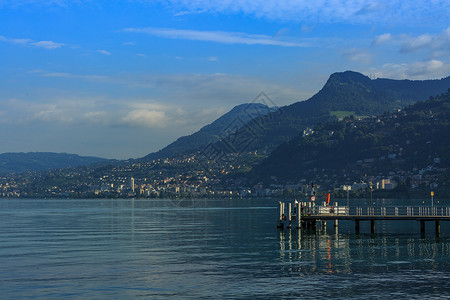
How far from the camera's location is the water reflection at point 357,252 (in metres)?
41.6

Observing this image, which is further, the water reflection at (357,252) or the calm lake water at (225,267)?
the water reflection at (357,252)

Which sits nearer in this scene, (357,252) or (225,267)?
(225,267)

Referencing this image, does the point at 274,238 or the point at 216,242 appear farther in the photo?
the point at 274,238

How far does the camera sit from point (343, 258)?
4631 cm

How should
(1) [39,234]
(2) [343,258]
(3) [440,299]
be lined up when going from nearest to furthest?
(3) [440,299] → (2) [343,258] → (1) [39,234]

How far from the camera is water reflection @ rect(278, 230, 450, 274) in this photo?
41.6 meters

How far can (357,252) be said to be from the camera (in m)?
50.7

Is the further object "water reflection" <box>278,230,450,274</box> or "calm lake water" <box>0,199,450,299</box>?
"water reflection" <box>278,230,450,274</box>

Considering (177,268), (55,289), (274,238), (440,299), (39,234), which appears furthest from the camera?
(39,234)

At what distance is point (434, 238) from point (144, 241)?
31.4 m

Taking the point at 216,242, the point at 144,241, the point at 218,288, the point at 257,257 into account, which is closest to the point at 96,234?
the point at 144,241

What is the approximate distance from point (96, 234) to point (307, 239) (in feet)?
84.6

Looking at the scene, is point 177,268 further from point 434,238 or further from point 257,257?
point 434,238

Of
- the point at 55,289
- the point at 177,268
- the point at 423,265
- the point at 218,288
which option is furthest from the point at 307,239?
the point at 55,289
